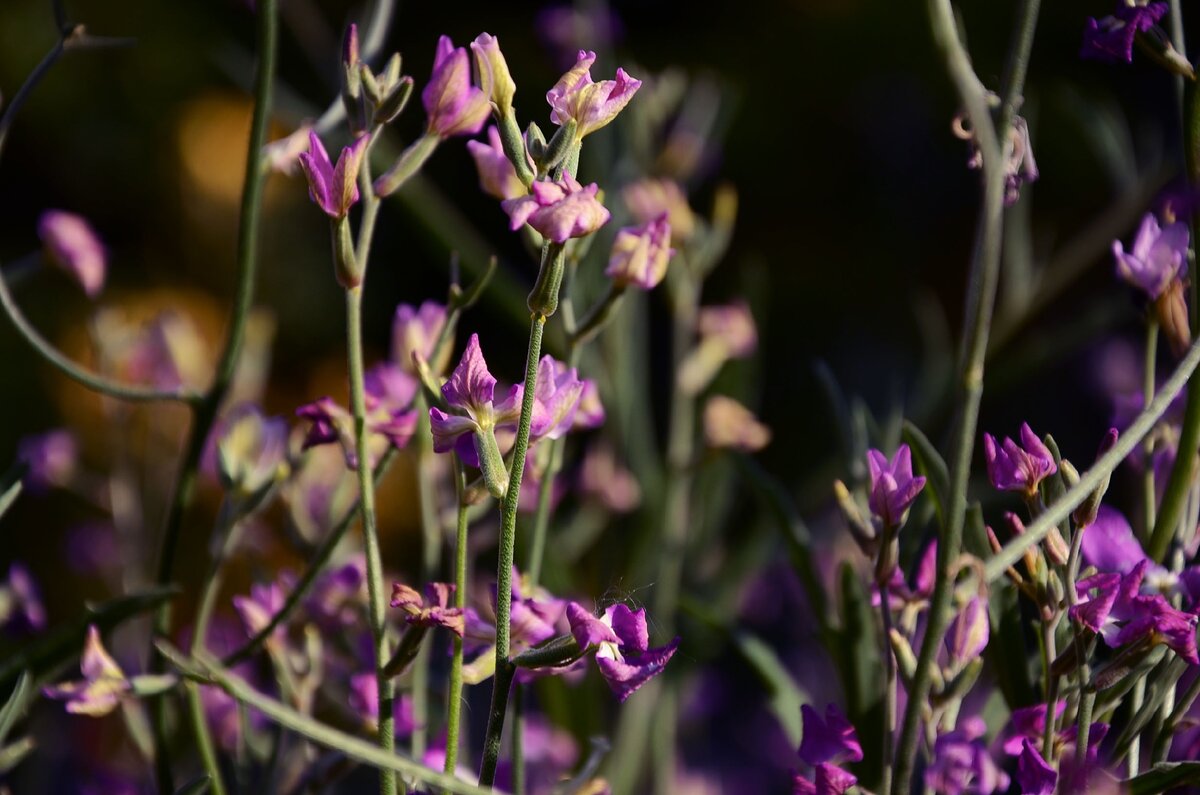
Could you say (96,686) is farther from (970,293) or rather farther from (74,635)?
(970,293)

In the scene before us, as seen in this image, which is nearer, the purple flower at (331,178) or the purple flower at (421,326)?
the purple flower at (331,178)

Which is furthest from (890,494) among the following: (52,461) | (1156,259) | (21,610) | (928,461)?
(52,461)

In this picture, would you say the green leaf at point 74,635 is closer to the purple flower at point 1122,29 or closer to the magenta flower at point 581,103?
the magenta flower at point 581,103

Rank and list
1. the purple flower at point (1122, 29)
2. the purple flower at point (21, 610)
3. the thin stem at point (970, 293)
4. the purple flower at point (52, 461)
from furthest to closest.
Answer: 1. the purple flower at point (52, 461)
2. the purple flower at point (21, 610)
3. the purple flower at point (1122, 29)
4. the thin stem at point (970, 293)

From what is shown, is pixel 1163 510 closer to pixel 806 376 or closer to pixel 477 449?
pixel 477 449

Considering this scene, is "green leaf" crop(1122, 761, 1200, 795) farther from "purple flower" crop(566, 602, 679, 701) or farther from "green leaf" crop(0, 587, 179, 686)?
"green leaf" crop(0, 587, 179, 686)

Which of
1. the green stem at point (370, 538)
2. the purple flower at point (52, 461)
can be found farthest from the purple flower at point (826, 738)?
the purple flower at point (52, 461)
